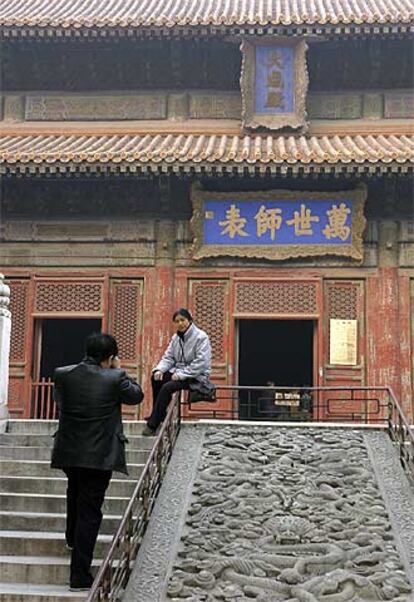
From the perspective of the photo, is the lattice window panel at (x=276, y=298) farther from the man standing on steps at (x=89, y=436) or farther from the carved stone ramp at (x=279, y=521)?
the man standing on steps at (x=89, y=436)

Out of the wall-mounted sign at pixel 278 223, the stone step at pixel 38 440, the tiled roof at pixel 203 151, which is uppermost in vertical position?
the tiled roof at pixel 203 151

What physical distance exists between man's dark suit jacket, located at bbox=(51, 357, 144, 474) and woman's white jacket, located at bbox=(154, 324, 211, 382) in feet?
8.01

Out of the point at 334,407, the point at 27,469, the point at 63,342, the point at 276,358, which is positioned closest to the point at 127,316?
the point at 334,407

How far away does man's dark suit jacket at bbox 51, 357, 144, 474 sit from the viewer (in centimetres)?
538

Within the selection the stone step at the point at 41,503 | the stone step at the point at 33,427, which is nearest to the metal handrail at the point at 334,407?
the stone step at the point at 33,427

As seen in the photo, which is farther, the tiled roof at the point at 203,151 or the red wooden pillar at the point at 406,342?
the red wooden pillar at the point at 406,342

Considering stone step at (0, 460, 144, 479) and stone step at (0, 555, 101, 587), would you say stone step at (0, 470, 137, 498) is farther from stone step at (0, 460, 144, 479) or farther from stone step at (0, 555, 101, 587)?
stone step at (0, 555, 101, 587)

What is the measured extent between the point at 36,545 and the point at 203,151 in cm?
654

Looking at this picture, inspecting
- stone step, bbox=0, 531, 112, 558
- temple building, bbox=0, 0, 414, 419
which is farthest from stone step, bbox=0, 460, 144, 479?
temple building, bbox=0, 0, 414, 419

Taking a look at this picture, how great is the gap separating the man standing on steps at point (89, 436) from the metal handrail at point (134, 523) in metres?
0.22

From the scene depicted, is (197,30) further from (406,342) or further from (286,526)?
(286,526)

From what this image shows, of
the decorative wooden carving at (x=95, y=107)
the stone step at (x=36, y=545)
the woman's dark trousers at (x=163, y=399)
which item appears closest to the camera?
the stone step at (x=36, y=545)

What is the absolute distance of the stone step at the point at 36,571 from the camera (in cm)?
592

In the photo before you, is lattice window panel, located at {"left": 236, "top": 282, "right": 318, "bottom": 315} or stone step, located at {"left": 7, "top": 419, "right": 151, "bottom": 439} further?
lattice window panel, located at {"left": 236, "top": 282, "right": 318, "bottom": 315}
